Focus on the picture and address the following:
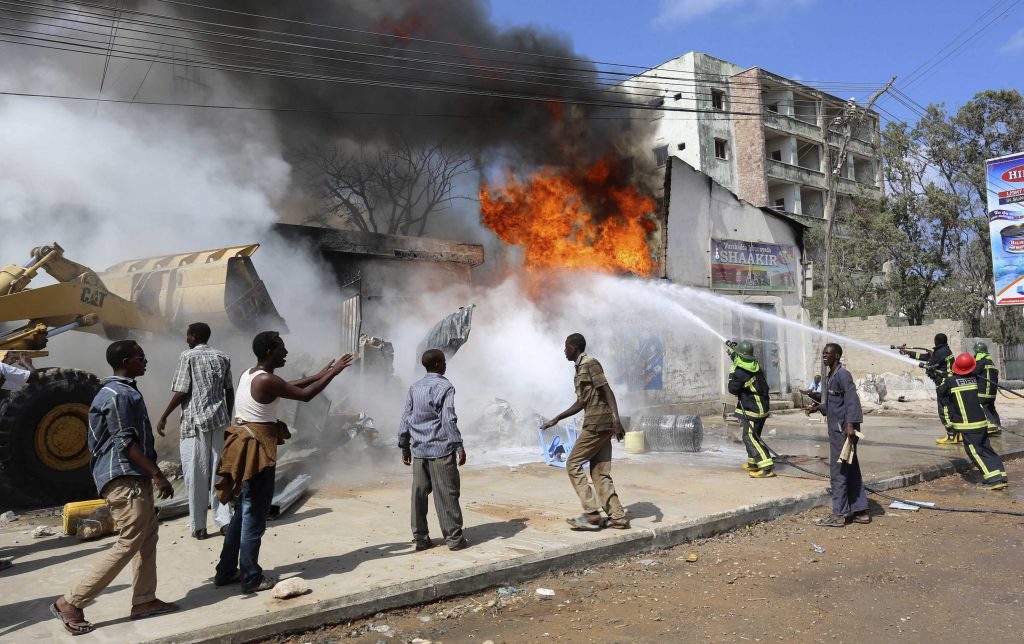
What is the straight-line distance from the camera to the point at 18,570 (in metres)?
4.52

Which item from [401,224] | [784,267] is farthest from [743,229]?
[401,224]

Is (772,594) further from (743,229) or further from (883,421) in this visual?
(743,229)

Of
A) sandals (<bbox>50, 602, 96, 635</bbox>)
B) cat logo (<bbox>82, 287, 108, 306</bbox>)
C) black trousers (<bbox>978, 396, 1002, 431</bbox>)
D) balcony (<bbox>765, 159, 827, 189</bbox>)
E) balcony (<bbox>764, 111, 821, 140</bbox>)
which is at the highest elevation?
balcony (<bbox>764, 111, 821, 140</bbox>)

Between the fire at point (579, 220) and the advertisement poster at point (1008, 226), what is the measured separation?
8.19m

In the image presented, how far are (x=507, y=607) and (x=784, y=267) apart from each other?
17923 mm

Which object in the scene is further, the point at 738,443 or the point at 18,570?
the point at 738,443

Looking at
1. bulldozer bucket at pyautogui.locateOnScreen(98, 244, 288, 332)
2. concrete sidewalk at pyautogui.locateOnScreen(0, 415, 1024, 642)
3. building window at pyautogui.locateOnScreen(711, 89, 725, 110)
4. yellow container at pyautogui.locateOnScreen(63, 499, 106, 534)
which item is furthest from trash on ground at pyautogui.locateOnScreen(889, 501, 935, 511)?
building window at pyautogui.locateOnScreen(711, 89, 725, 110)

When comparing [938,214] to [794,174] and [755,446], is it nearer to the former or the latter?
[794,174]

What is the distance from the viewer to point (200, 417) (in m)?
5.23

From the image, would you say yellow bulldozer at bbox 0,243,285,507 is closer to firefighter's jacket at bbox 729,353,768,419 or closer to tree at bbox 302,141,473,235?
firefighter's jacket at bbox 729,353,768,419

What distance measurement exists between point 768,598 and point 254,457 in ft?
10.5

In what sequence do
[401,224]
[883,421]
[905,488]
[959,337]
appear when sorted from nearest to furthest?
1. [905,488]
2. [883,421]
3. [959,337]
4. [401,224]

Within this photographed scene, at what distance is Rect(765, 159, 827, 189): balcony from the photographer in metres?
36.4

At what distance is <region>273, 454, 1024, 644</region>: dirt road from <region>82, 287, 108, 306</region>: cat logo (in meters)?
5.56
